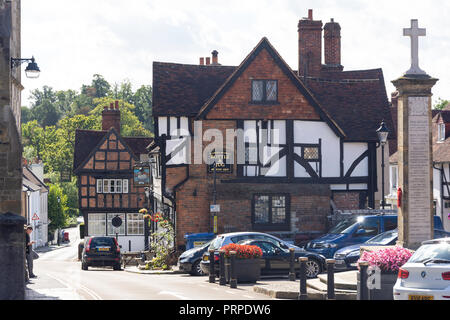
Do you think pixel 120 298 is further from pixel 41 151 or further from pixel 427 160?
pixel 41 151

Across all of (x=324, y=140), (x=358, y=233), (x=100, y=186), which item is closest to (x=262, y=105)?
(x=324, y=140)

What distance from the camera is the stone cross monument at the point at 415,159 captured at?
2119 cm

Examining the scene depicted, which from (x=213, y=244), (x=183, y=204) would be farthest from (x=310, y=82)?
(x=213, y=244)

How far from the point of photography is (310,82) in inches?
1575

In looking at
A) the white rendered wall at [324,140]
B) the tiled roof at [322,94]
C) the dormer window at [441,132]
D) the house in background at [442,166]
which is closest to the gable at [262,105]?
the white rendered wall at [324,140]

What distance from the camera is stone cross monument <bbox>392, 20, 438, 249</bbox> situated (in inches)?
834

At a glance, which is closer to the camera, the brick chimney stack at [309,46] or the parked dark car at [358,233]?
the parked dark car at [358,233]

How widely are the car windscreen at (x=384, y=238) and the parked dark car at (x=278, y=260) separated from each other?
6.39 ft

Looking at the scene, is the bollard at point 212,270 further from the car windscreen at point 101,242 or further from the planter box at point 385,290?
the car windscreen at point 101,242

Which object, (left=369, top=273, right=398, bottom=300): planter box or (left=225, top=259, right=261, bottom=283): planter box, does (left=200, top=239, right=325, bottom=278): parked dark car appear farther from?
(left=369, top=273, right=398, bottom=300): planter box

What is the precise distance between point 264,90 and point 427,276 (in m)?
23.0

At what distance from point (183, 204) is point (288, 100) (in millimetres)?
6939

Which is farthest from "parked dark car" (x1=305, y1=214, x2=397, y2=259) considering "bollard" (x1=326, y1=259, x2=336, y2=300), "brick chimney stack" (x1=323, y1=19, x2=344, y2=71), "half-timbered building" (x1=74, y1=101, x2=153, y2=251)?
"half-timbered building" (x1=74, y1=101, x2=153, y2=251)

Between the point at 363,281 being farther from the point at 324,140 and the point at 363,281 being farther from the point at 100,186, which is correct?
the point at 100,186
